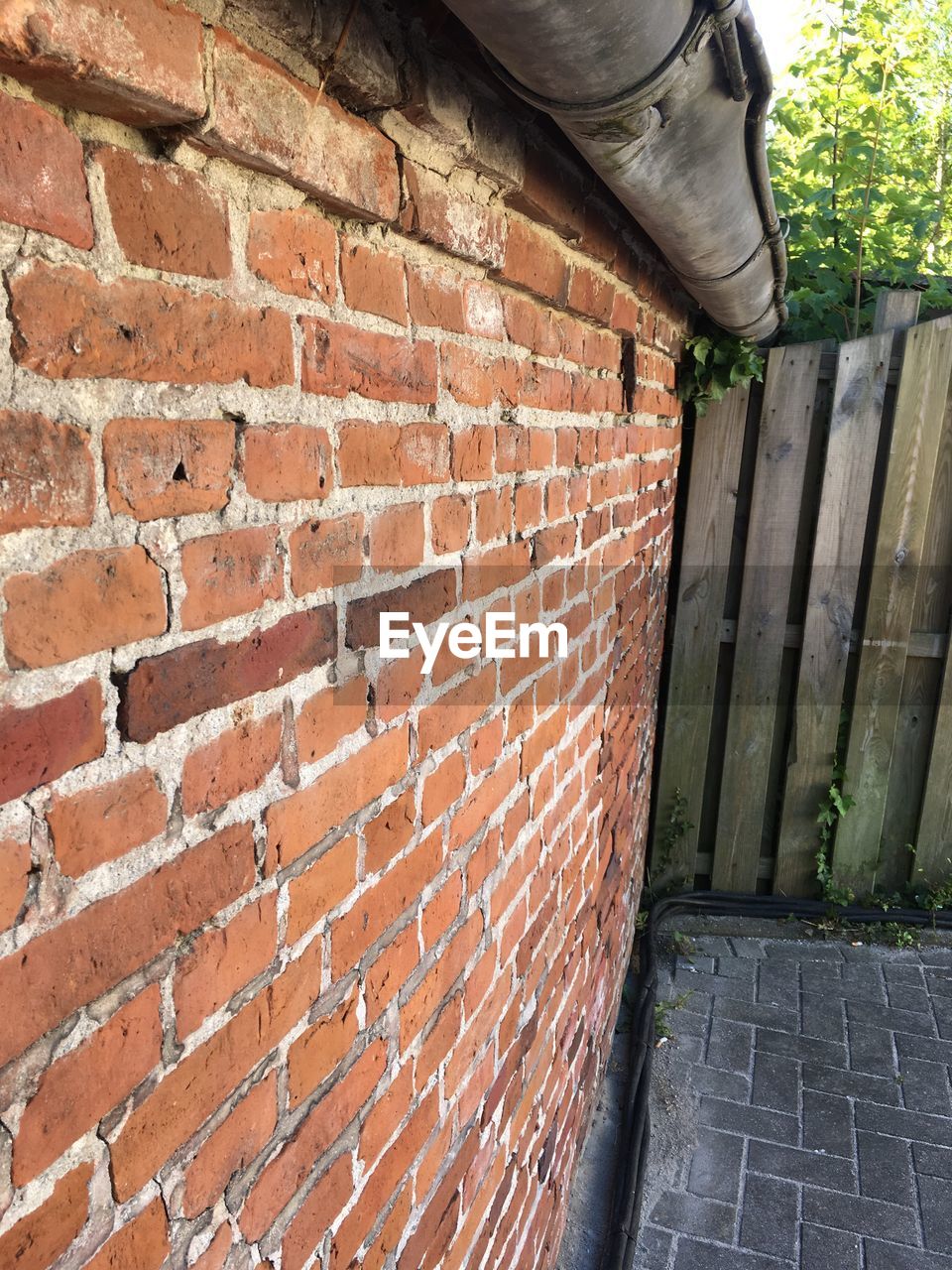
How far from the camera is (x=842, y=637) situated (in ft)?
13.1

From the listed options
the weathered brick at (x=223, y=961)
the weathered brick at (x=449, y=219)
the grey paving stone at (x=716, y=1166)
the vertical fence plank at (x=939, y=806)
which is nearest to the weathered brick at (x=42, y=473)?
the weathered brick at (x=223, y=961)

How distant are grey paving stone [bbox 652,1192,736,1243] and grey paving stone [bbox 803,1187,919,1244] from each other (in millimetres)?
246

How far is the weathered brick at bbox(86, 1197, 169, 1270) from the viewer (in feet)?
2.50

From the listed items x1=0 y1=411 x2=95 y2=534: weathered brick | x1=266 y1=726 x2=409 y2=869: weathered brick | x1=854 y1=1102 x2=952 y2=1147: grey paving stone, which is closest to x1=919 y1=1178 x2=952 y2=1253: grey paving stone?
x1=854 y1=1102 x2=952 y2=1147: grey paving stone

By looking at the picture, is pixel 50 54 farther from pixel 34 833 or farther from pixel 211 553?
pixel 34 833

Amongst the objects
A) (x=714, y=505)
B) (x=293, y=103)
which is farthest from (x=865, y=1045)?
(x=293, y=103)

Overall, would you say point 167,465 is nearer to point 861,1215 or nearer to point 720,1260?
point 720,1260

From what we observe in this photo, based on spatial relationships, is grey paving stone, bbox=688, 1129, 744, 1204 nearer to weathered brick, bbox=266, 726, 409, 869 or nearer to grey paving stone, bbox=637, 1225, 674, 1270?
grey paving stone, bbox=637, 1225, 674, 1270

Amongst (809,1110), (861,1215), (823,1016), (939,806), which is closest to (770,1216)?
(861,1215)

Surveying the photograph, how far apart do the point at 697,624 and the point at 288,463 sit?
11.3 feet

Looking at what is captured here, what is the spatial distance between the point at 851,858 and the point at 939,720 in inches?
30.2

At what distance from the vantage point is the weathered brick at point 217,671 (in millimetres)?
750

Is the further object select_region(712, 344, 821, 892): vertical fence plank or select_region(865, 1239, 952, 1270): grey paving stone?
select_region(712, 344, 821, 892): vertical fence plank

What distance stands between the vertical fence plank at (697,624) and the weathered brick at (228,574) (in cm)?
336
